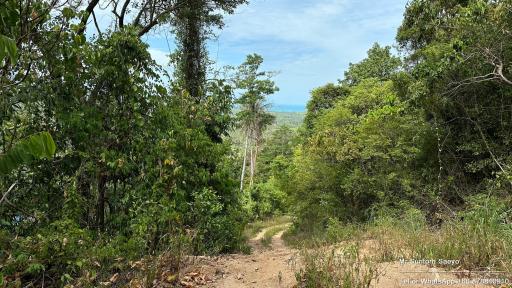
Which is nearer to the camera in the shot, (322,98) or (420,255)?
(420,255)

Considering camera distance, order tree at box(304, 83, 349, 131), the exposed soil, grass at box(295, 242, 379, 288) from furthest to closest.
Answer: tree at box(304, 83, 349, 131)
the exposed soil
grass at box(295, 242, 379, 288)

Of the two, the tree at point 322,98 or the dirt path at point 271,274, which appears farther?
the tree at point 322,98

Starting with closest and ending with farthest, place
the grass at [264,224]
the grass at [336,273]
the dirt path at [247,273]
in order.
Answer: the grass at [336,273], the dirt path at [247,273], the grass at [264,224]

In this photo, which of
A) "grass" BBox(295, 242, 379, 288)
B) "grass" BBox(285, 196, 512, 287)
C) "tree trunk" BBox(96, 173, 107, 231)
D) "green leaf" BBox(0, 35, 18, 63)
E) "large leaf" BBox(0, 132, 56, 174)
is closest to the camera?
"green leaf" BBox(0, 35, 18, 63)

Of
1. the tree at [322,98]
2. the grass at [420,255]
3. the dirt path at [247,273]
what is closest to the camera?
the grass at [420,255]

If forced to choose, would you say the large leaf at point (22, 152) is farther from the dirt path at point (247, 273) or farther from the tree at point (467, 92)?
the tree at point (467, 92)

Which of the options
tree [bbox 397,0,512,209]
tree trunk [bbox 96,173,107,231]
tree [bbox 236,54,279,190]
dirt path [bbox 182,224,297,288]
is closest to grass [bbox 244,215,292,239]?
tree [bbox 236,54,279,190]

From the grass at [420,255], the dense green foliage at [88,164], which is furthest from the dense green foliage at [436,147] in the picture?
the dense green foliage at [88,164]

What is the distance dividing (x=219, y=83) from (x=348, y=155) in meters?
7.97

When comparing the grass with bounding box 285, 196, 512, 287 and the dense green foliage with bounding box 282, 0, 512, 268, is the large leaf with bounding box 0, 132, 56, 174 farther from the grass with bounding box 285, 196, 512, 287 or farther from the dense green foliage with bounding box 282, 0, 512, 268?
the dense green foliage with bounding box 282, 0, 512, 268

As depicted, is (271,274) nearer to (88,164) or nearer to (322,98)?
(88,164)

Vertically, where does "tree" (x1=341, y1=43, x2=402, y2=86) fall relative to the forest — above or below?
above

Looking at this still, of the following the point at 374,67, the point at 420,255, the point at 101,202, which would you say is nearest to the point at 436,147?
A: the point at 420,255

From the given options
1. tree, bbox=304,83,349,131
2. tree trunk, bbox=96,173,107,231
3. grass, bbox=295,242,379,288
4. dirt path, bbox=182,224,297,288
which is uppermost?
tree, bbox=304,83,349,131
